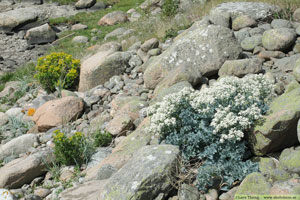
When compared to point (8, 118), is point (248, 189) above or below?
above

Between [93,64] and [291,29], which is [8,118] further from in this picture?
[291,29]

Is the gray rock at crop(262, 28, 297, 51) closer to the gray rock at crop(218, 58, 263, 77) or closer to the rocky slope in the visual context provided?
the rocky slope

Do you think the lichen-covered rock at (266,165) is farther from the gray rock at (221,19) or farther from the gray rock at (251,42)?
the gray rock at (221,19)

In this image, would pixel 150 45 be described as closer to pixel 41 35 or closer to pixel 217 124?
pixel 217 124

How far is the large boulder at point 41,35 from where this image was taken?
723 inches

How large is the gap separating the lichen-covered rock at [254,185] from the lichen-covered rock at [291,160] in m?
0.42

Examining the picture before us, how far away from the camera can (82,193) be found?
14.5 ft

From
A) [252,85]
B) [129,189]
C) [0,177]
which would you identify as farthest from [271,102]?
[0,177]

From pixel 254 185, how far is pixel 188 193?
787 millimetres

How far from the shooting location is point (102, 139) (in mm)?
6145

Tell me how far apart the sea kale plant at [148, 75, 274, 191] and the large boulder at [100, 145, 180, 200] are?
374mm

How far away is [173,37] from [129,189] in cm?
650

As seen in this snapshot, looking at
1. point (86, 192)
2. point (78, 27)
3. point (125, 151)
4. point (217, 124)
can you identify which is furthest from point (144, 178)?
point (78, 27)

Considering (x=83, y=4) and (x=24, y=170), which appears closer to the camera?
(x=24, y=170)
